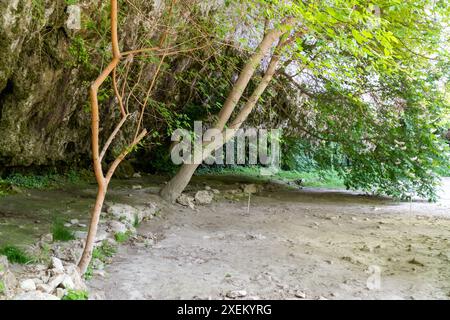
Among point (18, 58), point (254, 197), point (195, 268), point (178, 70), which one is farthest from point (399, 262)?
point (178, 70)

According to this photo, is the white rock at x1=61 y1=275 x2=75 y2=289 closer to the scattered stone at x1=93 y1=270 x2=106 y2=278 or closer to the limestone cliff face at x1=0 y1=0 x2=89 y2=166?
the scattered stone at x1=93 y1=270 x2=106 y2=278

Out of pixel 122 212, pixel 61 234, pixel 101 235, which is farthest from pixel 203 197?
pixel 61 234

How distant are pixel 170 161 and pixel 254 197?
339 cm

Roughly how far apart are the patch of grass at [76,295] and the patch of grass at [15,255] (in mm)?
1103

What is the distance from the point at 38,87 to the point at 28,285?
554cm

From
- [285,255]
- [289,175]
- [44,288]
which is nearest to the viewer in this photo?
[44,288]

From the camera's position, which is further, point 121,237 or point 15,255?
point 121,237

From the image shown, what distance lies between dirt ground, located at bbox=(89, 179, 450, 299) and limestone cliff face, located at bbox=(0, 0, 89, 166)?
7.77 ft

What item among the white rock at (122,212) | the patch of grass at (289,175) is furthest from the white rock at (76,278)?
the patch of grass at (289,175)

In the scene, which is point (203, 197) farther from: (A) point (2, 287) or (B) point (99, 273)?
(A) point (2, 287)

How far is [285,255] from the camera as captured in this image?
6.38 m

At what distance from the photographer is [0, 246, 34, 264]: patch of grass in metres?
4.92

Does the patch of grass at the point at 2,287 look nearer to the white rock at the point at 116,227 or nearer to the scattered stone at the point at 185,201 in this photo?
the white rock at the point at 116,227

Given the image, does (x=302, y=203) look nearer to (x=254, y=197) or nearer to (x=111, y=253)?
(x=254, y=197)
